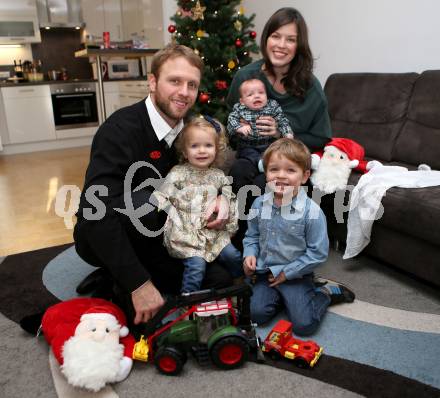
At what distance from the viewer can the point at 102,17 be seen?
5840 mm

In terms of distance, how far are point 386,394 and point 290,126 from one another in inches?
54.3

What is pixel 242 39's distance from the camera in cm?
360

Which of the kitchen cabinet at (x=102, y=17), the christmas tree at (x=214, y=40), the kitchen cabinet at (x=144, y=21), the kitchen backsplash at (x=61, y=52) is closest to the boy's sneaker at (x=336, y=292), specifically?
the christmas tree at (x=214, y=40)

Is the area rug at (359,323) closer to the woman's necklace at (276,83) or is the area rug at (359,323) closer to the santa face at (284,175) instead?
the santa face at (284,175)

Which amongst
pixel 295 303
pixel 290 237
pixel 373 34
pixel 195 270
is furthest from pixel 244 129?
pixel 373 34

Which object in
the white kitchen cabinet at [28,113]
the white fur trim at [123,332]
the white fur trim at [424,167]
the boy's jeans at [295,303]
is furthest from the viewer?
the white kitchen cabinet at [28,113]

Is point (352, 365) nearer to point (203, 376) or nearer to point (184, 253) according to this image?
point (203, 376)

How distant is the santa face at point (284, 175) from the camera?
1641 mm

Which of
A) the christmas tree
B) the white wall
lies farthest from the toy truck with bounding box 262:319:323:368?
the christmas tree

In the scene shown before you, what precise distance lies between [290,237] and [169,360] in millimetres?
679

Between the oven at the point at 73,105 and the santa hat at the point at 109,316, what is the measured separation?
4.65 m

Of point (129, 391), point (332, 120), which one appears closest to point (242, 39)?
point (332, 120)

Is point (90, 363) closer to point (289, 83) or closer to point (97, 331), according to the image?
point (97, 331)

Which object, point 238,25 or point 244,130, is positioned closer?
point 244,130
